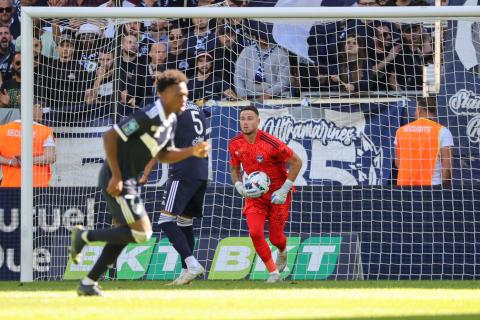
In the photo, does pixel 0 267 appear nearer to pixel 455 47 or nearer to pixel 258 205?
pixel 258 205

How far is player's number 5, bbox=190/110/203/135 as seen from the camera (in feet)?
41.2

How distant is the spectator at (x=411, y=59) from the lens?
48.0 ft

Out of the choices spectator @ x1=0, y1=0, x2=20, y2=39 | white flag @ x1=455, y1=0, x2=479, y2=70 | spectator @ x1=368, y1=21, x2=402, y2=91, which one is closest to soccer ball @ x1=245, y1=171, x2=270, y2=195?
spectator @ x1=368, y1=21, x2=402, y2=91

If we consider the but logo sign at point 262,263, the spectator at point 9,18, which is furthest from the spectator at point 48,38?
the but logo sign at point 262,263

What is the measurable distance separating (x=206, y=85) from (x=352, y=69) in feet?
6.79

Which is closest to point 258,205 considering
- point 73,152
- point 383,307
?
point 73,152

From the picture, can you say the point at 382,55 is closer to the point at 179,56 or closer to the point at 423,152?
the point at 423,152

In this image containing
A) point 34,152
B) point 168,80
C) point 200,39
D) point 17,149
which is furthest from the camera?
point 200,39

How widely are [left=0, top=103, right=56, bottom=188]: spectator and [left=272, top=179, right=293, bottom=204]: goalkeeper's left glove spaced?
3251 mm

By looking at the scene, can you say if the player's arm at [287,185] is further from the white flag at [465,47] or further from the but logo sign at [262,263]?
the white flag at [465,47]

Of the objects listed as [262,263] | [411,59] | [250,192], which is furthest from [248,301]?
[411,59]

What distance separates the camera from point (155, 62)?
48.7 feet

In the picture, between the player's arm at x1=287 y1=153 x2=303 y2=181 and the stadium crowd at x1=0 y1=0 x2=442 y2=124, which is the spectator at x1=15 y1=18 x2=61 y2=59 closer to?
the stadium crowd at x1=0 y1=0 x2=442 y2=124

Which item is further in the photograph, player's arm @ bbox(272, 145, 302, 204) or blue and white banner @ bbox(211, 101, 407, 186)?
blue and white banner @ bbox(211, 101, 407, 186)
